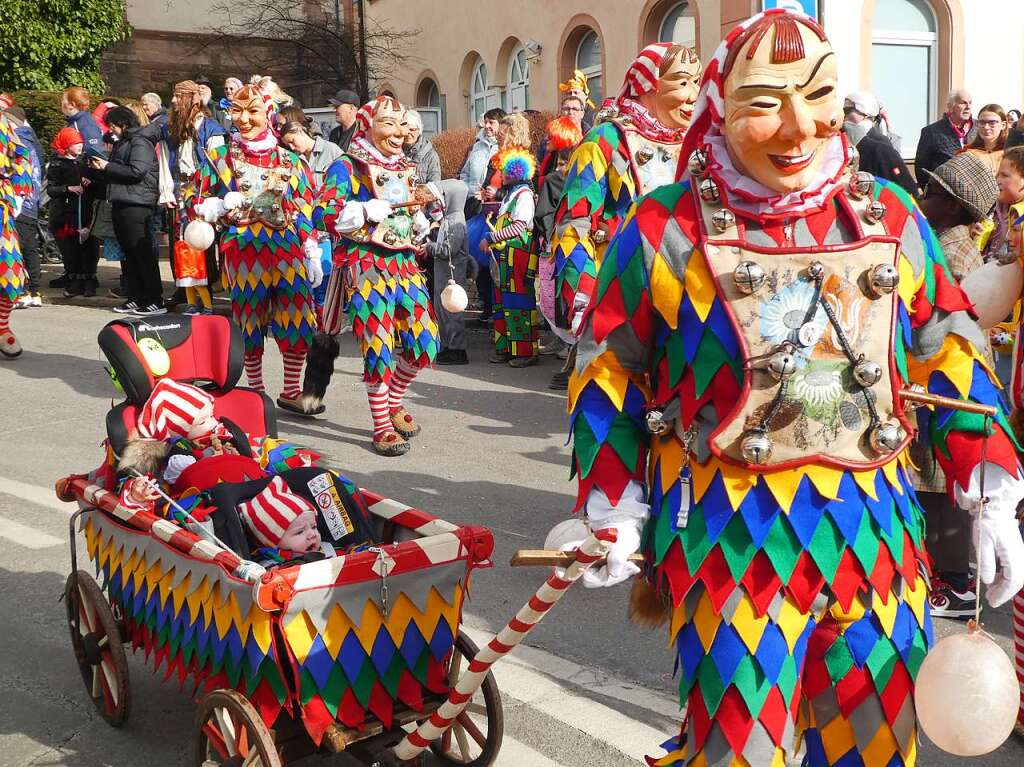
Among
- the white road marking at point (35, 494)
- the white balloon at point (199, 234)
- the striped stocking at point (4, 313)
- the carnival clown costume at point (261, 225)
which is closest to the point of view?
the white road marking at point (35, 494)

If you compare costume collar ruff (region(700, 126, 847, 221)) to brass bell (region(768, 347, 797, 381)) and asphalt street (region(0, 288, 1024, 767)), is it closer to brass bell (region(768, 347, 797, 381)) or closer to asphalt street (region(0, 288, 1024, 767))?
brass bell (region(768, 347, 797, 381))

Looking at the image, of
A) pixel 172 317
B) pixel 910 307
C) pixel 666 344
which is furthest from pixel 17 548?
pixel 910 307

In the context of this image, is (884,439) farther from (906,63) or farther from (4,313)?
(906,63)

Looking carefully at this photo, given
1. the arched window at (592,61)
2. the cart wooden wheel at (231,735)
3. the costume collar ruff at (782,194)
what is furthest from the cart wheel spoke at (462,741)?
the arched window at (592,61)

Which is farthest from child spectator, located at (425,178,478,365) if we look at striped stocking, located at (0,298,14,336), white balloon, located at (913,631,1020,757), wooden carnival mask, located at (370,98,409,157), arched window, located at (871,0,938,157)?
arched window, located at (871,0,938,157)

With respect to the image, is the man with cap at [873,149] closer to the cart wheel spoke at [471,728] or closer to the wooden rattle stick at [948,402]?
the cart wheel spoke at [471,728]

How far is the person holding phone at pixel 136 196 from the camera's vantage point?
1202 centimetres

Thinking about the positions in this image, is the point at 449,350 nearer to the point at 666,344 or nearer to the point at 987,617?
the point at 987,617

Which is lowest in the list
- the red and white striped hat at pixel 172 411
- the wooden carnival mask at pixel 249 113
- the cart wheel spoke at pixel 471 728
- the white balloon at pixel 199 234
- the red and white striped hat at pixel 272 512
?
the cart wheel spoke at pixel 471 728

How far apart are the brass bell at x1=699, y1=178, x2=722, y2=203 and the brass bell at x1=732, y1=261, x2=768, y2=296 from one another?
0.17 metres

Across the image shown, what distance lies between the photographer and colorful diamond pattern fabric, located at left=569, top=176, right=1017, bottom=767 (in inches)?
98.5

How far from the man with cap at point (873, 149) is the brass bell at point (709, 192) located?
5.30 meters

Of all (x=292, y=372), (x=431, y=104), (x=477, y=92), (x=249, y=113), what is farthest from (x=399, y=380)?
(x=431, y=104)

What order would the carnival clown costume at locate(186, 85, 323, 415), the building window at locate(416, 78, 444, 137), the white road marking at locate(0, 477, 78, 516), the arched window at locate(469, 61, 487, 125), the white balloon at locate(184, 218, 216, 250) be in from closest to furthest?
the white road marking at locate(0, 477, 78, 516), the white balloon at locate(184, 218, 216, 250), the carnival clown costume at locate(186, 85, 323, 415), the arched window at locate(469, 61, 487, 125), the building window at locate(416, 78, 444, 137)
